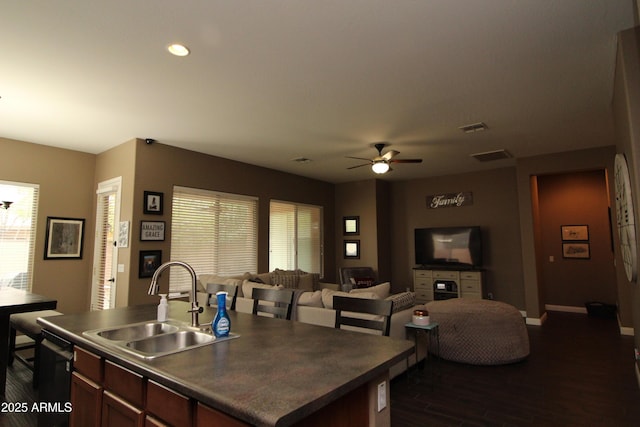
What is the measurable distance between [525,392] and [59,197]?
6.60m

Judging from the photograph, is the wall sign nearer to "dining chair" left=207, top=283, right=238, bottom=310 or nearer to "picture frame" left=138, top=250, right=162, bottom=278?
"picture frame" left=138, top=250, right=162, bottom=278

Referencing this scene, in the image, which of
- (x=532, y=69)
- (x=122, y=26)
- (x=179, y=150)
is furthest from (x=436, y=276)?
(x=122, y=26)

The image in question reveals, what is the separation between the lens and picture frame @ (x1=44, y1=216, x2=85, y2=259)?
5.23 m

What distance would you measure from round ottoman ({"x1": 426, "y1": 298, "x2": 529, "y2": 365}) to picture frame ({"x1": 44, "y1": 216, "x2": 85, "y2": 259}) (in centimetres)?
550

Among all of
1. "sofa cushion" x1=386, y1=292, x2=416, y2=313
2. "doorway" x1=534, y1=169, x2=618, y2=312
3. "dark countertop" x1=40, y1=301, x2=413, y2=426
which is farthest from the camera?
"doorway" x1=534, y1=169, x2=618, y2=312

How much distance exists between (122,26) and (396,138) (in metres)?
3.61

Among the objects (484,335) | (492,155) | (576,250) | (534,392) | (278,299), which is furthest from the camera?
(576,250)

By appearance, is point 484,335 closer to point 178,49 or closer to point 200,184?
point 178,49

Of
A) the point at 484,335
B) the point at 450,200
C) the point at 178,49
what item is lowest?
the point at 484,335

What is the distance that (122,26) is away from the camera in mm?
2459

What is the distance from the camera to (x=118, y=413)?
63.3 inches

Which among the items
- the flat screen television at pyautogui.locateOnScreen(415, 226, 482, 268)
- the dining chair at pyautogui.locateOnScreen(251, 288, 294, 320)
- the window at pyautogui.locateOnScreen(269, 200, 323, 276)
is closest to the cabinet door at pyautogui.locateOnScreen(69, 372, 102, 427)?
the dining chair at pyautogui.locateOnScreen(251, 288, 294, 320)

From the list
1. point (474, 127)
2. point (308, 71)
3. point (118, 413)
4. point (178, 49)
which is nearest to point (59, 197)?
point (178, 49)

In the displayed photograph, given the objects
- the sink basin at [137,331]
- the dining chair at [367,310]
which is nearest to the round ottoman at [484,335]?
the dining chair at [367,310]
